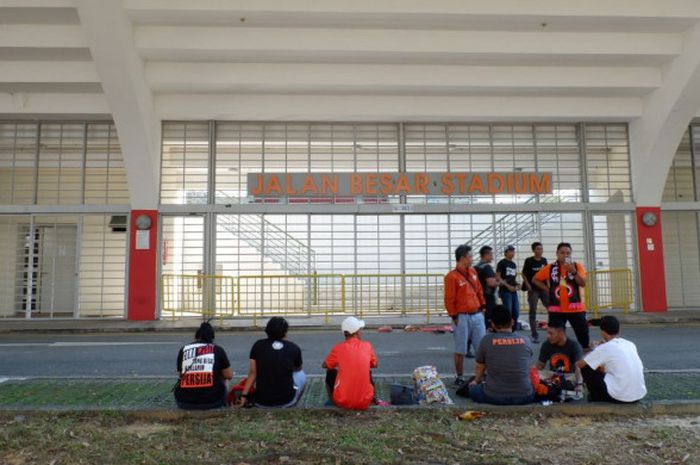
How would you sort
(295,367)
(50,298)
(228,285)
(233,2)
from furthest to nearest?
(50,298), (228,285), (233,2), (295,367)

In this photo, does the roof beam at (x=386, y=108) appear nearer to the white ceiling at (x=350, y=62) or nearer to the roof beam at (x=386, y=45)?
the white ceiling at (x=350, y=62)

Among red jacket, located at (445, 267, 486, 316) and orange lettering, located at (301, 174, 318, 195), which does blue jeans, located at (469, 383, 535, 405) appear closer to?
red jacket, located at (445, 267, 486, 316)

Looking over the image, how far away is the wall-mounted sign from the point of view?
1480cm

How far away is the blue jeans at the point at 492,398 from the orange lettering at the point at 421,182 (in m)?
9.83

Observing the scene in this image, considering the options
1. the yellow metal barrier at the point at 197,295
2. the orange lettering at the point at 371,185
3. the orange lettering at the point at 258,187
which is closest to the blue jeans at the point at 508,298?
the orange lettering at the point at 371,185

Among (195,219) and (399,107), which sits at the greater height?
(399,107)

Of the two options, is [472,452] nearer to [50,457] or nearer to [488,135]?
[50,457]

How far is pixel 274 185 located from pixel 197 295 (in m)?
3.60

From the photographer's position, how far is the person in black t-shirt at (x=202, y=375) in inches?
197

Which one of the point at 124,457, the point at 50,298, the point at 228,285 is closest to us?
the point at 124,457

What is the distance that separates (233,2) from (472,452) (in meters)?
10.3

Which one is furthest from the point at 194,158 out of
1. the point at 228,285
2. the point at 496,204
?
the point at 496,204

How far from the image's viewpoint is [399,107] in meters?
14.4

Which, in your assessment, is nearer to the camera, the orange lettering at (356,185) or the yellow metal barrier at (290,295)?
the yellow metal barrier at (290,295)
